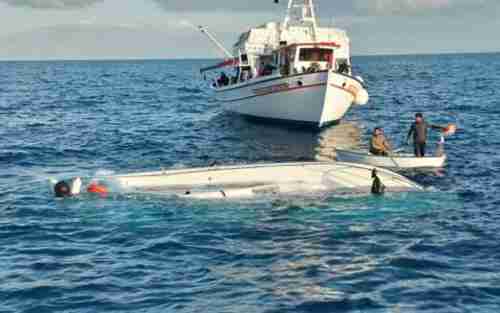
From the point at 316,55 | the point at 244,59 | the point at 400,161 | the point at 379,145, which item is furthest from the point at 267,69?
the point at 400,161

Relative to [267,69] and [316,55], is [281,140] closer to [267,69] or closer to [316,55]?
[316,55]

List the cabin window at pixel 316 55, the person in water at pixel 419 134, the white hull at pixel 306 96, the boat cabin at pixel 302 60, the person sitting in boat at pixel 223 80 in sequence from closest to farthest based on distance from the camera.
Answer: the person in water at pixel 419 134, the white hull at pixel 306 96, the boat cabin at pixel 302 60, the cabin window at pixel 316 55, the person sitting in boat at pixel 223 80

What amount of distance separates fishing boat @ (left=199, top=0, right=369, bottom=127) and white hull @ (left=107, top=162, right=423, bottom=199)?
46.1ft

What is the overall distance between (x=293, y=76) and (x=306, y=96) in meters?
1.40

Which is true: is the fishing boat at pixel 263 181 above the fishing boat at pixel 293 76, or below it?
below

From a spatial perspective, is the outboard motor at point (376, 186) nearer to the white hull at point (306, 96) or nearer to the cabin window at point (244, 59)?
the white hull at point (306, 96)

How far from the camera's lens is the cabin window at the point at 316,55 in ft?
125

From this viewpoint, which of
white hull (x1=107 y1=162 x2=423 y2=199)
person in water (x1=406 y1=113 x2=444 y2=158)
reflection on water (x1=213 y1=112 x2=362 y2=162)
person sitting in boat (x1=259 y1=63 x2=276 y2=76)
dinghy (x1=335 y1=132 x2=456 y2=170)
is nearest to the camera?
white hull (x1=107 y1=162 x2=423 y2=199)

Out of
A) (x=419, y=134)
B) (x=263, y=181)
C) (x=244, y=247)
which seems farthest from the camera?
(x=419, y=134)

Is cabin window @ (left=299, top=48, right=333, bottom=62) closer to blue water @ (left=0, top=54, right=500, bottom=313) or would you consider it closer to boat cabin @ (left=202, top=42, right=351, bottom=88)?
boat cabin @ (left=202, top=42, right=351, bottom=88)

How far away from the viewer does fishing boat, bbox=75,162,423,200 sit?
1975 cm

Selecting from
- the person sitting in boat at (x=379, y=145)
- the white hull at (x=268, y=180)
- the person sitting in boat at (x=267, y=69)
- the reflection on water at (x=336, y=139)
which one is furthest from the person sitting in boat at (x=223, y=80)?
the white hull at (x=268, y=180)

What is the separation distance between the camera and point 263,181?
20422 millimetres

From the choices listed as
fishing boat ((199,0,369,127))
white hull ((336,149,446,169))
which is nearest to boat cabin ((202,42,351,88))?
fishing boat ((199,0,369,127))
